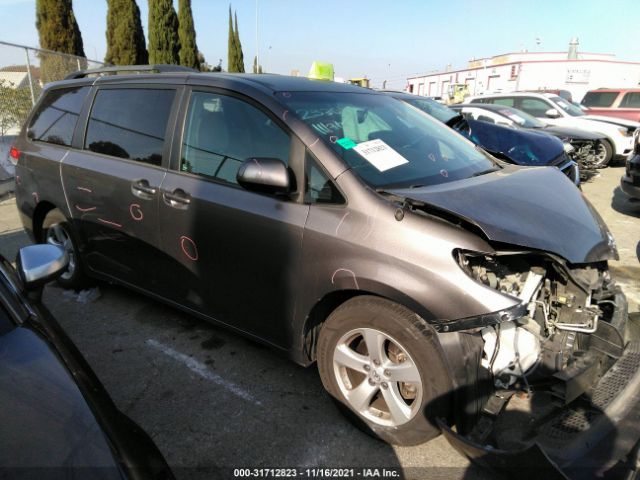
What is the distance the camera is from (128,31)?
17953 mm

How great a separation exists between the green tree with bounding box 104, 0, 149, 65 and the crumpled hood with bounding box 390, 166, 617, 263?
18.6m

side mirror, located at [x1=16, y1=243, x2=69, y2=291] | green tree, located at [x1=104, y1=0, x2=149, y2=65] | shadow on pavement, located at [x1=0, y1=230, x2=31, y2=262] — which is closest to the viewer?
side mirror, located at [x1=16, y1=243, x2=69, y2=291]

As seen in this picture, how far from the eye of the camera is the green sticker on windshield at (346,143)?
2.50 meters

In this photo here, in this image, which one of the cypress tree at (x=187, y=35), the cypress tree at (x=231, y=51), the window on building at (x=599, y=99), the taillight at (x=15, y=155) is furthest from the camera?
the cypress tree at (x=231, y=51)

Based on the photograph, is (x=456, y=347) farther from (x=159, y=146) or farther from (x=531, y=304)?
(x=159, y=146)

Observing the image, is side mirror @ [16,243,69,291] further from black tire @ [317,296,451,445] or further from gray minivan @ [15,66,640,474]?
black tire @ [317,296,451,445]

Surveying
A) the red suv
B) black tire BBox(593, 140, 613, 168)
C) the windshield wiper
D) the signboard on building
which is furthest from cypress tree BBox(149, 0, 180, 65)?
the signboard on building

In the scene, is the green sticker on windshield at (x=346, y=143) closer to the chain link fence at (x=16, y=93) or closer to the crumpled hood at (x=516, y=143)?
the crumpled hood at (x=516, y=143)

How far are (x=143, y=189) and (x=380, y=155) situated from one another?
158 cm

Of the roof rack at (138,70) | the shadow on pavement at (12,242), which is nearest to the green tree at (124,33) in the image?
the shadow on pavement at (12,242)

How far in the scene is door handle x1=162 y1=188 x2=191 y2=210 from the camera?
9.28ft

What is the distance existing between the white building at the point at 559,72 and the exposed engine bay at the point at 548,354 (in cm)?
3981

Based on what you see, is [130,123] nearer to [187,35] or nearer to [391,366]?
[391,366]

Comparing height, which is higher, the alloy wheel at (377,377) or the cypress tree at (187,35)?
the cypress tree at (187,35)
